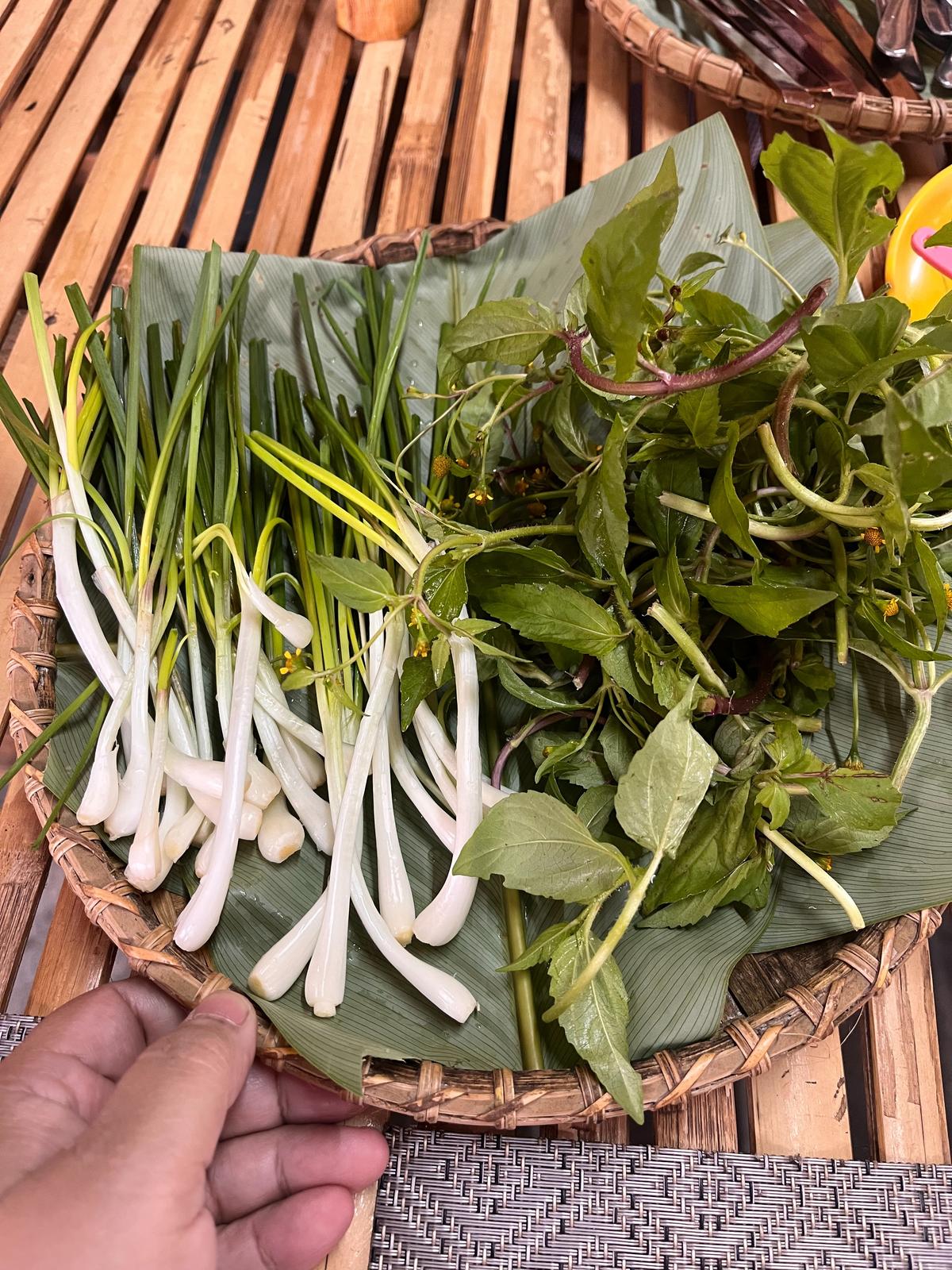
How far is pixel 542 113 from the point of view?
4.35 ft

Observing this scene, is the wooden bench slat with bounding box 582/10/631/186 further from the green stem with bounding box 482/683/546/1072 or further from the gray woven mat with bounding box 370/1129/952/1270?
the gray woven mat with bounding box 370/1129/952/1270

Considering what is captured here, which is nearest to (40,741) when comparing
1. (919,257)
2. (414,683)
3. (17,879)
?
(17,879)

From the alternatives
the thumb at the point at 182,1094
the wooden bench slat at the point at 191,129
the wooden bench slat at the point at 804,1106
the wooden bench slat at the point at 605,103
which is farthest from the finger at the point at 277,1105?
the wooden bench slat at the point at 605,103

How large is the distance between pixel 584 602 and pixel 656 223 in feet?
0.90

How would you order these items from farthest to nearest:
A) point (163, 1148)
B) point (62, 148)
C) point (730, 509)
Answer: point (62, 148) < point (730, 509) < point (163, 1148)

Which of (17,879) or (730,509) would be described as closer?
(730,509)

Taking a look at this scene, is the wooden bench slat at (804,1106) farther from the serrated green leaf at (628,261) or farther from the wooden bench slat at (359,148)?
the wooden bench slat at (359,148)

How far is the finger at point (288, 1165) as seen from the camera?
0.61 meters

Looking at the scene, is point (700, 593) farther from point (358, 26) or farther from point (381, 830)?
point (358, 26)

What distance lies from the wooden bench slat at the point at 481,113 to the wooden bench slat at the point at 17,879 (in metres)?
0.89

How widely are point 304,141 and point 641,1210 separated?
1377 mm

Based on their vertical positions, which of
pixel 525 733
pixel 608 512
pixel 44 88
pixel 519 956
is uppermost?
pixel 44 88

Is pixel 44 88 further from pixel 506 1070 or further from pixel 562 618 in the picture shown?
pixel 506 1070

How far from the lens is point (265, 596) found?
Answer: 2.45 ft
